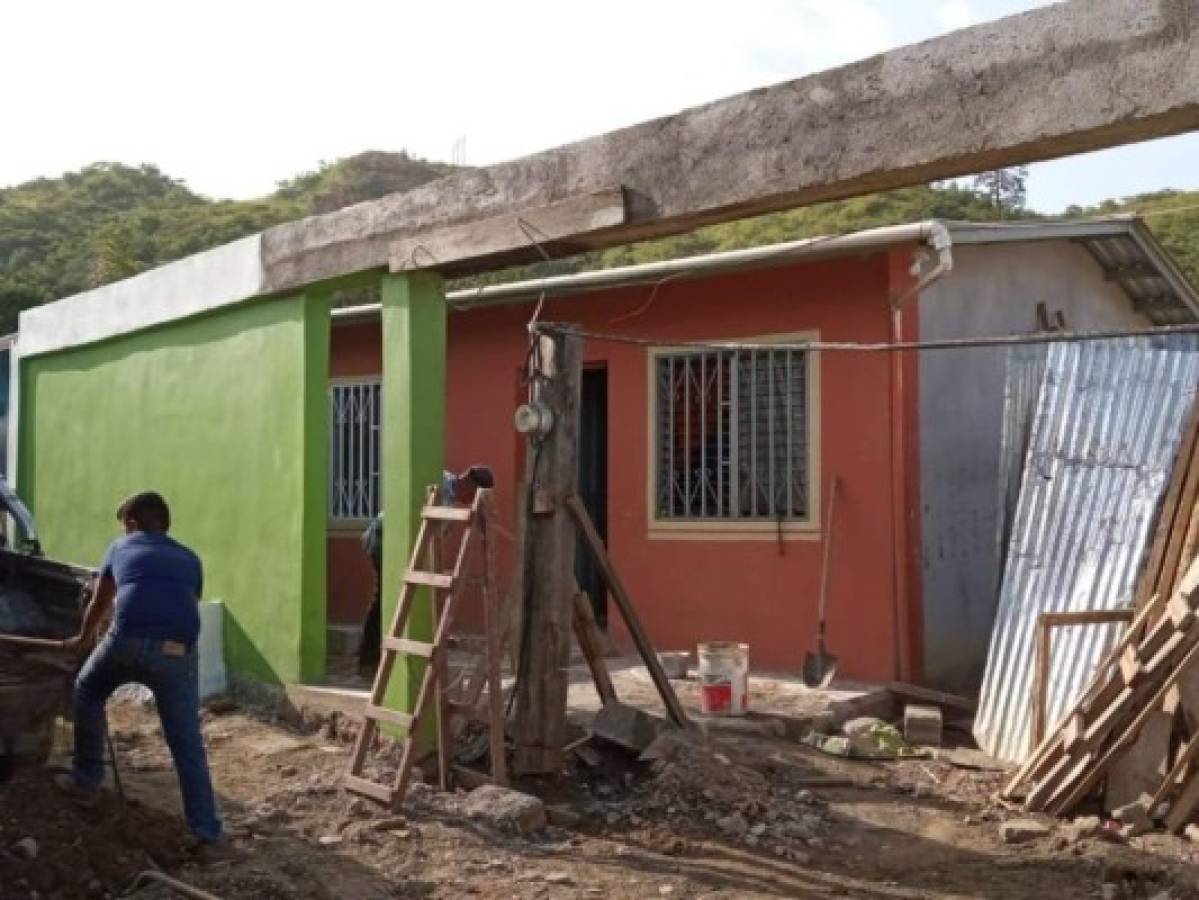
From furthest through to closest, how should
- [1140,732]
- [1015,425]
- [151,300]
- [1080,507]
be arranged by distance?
[151,300] → [1015,425] → [1080,507] → [1140,732]

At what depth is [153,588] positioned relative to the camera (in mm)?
5520

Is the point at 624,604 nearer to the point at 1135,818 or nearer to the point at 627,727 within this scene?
the point at 627,727

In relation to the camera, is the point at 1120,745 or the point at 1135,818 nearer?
the point at 1135,818

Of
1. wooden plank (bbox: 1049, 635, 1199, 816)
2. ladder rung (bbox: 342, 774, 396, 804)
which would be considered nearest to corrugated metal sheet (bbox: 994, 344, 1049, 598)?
wooden plank (bbox: 1049, 635, 1199, 816)

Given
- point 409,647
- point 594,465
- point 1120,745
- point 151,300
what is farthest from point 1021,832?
point 151,300

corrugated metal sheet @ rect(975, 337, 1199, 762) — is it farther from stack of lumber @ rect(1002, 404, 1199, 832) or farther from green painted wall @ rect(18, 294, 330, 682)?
green painted wall @ rect(18, 294, 330, 682)

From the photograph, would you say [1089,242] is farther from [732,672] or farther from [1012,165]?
[1012,165]

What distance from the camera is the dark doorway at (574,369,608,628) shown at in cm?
1140

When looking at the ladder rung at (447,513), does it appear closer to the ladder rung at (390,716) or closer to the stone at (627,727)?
the ladder rung at (390,716)

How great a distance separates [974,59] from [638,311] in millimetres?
5436

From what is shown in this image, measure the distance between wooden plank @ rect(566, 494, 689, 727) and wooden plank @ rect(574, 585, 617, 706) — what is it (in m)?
0.17

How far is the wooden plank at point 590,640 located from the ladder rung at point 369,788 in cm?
126

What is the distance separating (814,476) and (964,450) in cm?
114

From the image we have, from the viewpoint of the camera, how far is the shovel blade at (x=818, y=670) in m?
8.73
